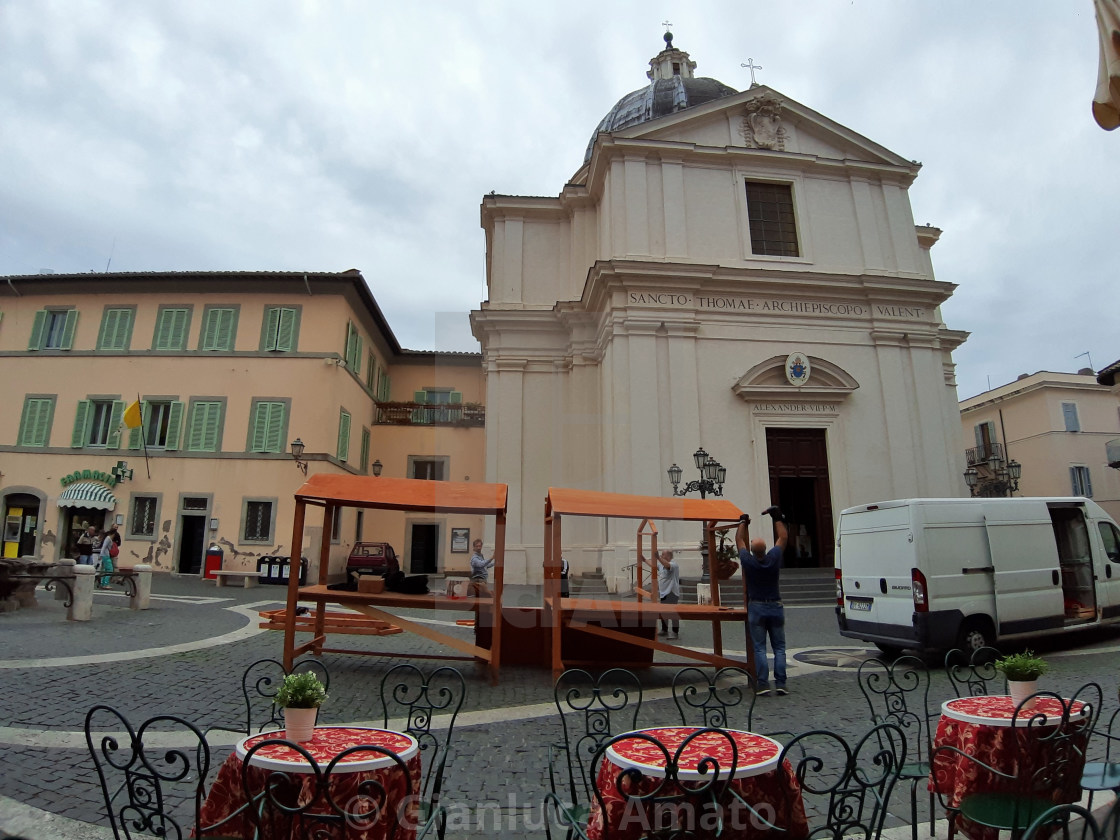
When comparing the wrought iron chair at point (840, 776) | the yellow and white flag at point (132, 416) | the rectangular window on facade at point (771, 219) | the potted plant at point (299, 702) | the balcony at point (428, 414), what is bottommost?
the wrought iron chair at point (840, 776)

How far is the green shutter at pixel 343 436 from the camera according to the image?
75.9 ft

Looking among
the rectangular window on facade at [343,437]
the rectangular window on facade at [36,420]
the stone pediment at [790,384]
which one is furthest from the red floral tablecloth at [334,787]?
the rectangular window on facade at [36,420]

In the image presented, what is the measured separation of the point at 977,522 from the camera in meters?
8.80

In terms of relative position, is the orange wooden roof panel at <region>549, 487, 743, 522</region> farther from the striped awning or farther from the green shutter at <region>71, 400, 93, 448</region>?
the green shutter at <region>71, 400, 93, 448</region>

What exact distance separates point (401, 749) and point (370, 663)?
6124 millimetres

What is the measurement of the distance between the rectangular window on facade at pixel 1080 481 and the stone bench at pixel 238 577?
34.6 m

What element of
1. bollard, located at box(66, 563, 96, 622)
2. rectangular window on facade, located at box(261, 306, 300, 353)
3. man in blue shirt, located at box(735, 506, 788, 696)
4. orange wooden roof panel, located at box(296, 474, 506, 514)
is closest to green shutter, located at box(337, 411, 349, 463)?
rectangular window on facade, located at box(261, 306, 300, 353)

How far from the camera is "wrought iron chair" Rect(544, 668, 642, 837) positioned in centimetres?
327

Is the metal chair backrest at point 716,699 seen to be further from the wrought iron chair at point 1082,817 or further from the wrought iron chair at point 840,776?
the wrought iron chair at point 1082,817

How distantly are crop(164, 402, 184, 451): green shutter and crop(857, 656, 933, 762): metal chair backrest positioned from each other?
21.8 meters

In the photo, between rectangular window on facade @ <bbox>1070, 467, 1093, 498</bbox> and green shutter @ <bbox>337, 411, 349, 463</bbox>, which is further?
rectangular window on facade @ <bbox>1070, 467, 1093, 498</bbox>

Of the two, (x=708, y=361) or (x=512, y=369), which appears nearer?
(x=708, y=361)

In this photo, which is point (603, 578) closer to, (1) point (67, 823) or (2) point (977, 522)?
(2) point (977, 522)

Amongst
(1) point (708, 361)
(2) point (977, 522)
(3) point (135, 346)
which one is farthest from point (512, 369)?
(2) point (977, 522)
